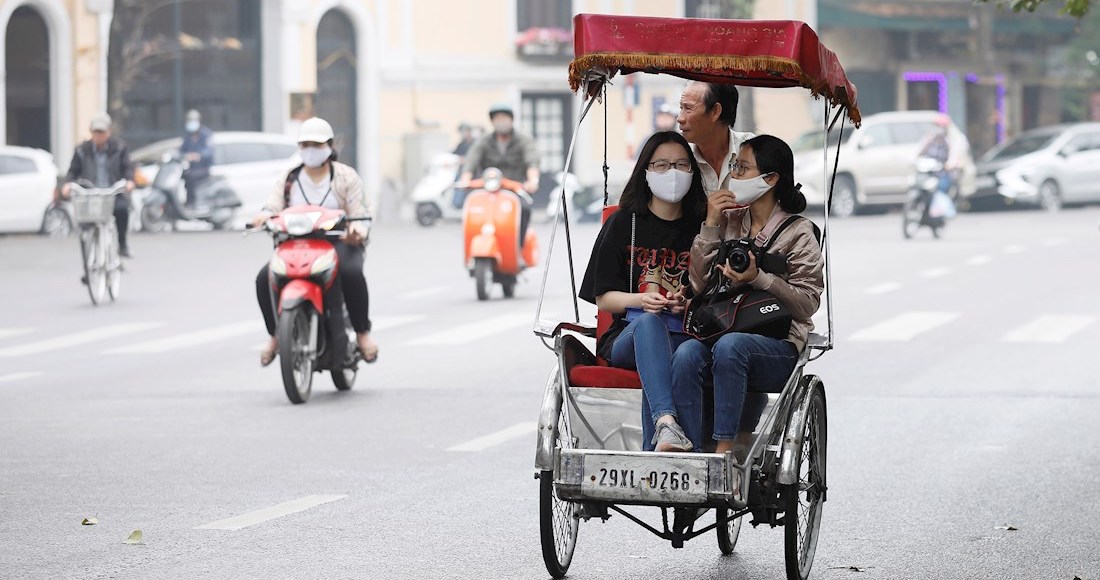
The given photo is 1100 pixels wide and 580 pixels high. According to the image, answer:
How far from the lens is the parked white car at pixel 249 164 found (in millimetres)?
32656

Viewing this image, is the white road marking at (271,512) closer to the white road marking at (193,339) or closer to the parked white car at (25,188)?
the white road marking at (193,339)

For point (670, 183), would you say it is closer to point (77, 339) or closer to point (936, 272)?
point (77, 339)

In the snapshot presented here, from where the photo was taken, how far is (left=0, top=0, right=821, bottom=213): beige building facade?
3666cm

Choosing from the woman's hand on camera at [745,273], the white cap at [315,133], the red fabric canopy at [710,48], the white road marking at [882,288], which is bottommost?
the white road marking at [882,288]

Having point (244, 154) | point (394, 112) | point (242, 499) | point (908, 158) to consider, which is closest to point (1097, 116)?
point (908, 158)

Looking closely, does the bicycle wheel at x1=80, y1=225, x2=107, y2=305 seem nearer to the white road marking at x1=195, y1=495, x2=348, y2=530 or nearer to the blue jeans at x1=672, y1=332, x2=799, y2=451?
the white road marking at x1=195, y1=495, x2=348, y2=530

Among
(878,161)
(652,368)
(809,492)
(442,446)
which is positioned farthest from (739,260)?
(878,161)

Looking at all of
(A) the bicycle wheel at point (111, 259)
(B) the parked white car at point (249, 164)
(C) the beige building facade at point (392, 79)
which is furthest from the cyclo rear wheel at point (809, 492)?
(C) the beige building facade at point (392, 79)

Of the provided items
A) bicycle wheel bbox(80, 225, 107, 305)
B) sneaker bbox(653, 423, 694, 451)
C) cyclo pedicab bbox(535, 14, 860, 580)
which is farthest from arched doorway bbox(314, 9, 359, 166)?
sneaker bbox(653, 423, 694, 451)

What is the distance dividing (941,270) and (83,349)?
438 inches

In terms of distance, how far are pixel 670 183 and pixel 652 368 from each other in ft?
2.24

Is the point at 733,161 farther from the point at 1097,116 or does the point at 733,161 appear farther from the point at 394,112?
the point at 1097,116

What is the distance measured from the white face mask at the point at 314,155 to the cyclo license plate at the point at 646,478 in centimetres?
608

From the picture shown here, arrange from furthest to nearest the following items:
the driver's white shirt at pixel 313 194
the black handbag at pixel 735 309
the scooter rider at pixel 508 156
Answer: the scooter rider at pixel 508 156, the driver's white shirt at pixel 313 194, the black handbag at pixel 735 309
